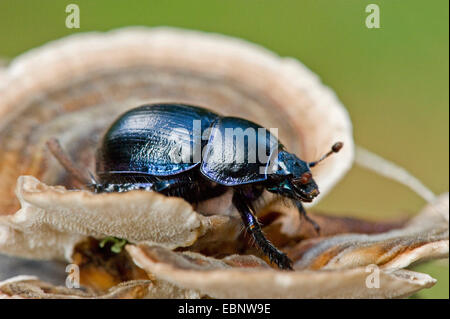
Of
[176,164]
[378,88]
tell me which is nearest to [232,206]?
[176,164]

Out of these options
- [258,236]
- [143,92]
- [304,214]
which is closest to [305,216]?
[304,214]

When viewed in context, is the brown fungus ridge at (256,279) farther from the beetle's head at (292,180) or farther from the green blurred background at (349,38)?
the green blurred background at (349,38)

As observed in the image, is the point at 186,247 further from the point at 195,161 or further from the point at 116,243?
the point at 195,161

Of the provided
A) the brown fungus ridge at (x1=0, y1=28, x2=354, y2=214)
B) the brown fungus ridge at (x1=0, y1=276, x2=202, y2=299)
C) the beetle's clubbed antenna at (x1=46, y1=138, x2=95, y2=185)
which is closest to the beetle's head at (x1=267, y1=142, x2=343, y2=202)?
the brown fungus ridge at (x1=0, y1=28, x2=354, y2=214)

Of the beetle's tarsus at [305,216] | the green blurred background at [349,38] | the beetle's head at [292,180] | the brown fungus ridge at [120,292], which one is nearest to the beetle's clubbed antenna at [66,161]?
the brown fungus ridge at [120,292]

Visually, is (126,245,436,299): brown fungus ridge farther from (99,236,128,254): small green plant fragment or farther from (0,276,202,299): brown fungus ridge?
(99,236,128,254): small green plant fragment

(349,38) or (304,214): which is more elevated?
(349,38)
